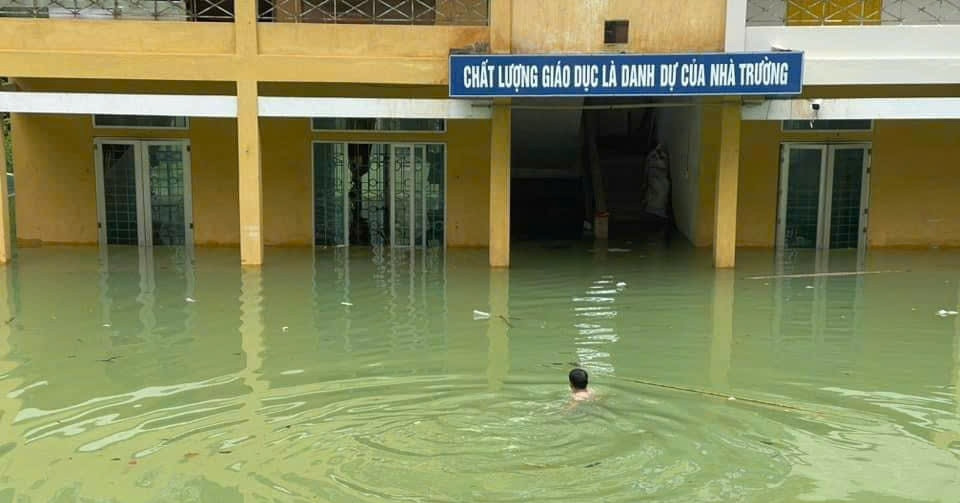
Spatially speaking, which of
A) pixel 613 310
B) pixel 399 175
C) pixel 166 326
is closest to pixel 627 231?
pixel 399 175

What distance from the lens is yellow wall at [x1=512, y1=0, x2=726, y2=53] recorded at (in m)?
13.0

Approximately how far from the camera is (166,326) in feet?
33.0

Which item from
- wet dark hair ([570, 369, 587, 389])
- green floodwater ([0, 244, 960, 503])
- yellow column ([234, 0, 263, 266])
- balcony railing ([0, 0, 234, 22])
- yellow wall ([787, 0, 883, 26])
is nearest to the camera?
green floodwater ([0, 244, 960, 503])

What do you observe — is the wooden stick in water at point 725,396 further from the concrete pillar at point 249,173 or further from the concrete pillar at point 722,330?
the concrete pillar at point 249,173

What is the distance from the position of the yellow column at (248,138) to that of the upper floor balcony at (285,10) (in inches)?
16.2

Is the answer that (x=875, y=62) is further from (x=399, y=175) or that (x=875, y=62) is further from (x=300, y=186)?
(x=300, y=186)

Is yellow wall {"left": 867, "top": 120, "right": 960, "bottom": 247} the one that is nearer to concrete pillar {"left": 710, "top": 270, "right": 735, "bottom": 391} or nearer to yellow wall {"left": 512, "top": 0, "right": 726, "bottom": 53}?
concrete pillar {"left": 710, "top": 270, "right": 735, "bottom": 391}

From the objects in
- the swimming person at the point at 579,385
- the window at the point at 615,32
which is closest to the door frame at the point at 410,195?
the window at the point at 615,32

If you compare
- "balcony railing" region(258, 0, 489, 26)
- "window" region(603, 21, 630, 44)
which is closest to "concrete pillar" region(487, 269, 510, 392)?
"window" region(603, 21, 630, 44)

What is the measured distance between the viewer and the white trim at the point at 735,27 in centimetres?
1293

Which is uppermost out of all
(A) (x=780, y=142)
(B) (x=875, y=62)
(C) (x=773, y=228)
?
(B) (x=875, y=62)

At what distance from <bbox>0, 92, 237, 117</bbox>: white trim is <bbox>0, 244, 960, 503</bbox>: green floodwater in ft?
7.69

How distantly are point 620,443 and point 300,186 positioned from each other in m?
10.8

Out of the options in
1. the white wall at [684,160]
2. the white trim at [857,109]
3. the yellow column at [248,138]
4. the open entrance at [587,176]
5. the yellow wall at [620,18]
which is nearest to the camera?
the yellow wall at [620,18]
